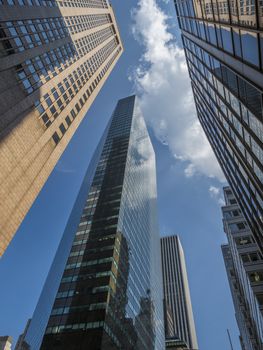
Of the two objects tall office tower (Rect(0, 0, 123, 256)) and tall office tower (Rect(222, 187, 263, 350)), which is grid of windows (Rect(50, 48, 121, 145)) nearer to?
tall office tower (Rect(0, 0, 123, 256))

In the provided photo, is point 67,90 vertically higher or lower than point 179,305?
higher

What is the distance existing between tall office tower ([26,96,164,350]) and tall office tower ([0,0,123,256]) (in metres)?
25.5

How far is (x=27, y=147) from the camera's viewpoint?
36625mm

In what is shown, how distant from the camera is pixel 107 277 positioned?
54.1m

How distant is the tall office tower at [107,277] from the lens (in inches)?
1906

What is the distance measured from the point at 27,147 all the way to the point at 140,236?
59.6 m

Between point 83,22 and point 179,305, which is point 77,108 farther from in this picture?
point 179,305

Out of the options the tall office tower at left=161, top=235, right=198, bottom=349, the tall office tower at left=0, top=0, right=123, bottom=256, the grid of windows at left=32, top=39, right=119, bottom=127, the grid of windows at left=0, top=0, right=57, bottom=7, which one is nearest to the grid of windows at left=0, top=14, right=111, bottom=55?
the tall office tower at left=0, top=0, right=123, bottom=256

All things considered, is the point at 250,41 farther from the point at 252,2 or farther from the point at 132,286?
the point at 132,286

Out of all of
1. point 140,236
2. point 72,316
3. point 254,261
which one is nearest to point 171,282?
point 140,236

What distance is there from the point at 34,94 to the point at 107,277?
38166mm

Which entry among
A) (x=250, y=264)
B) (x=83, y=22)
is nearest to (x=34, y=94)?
(x=250, y=264)

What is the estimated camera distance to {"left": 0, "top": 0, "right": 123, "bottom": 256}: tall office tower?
33.2 metres

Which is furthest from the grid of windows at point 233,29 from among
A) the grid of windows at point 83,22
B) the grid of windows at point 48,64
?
the grid of windows at point 83,22
